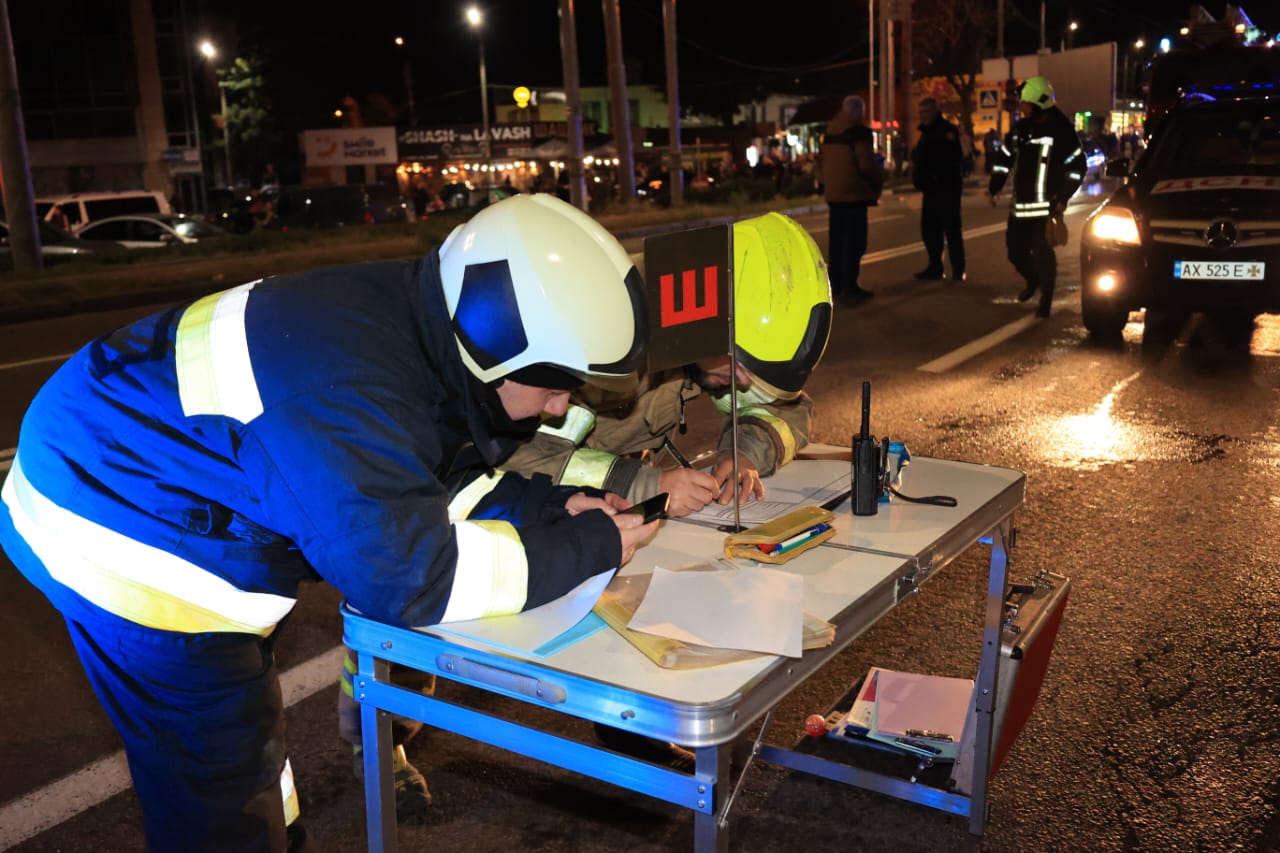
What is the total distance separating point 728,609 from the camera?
2389 mm

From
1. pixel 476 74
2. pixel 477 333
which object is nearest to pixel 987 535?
pixel 477 333

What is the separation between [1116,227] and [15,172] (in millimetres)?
14028

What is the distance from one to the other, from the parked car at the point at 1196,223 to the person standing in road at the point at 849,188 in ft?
9.77

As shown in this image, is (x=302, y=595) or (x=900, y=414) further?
(x=900, y=414)

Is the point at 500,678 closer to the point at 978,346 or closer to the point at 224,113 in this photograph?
the point at 978,346

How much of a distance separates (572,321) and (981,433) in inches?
227

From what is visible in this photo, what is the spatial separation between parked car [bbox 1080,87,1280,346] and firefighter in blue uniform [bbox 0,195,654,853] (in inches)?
321

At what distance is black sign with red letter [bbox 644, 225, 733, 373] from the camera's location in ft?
9.36

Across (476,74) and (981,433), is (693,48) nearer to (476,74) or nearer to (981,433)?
(476,74)

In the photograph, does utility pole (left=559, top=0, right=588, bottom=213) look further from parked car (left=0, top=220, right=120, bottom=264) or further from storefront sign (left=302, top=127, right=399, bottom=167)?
storefront sign (left=302, top=127, right=399, bottom=167)

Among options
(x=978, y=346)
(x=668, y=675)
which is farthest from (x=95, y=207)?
(x=668, y=675)

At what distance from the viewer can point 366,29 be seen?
2889 inches

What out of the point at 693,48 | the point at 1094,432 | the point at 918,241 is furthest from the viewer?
the point at 693,48

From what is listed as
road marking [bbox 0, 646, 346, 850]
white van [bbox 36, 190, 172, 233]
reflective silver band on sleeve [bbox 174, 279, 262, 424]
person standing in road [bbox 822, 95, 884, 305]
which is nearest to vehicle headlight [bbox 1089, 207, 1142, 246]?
person standing in road [bbox 822, 95, 884, 305]
